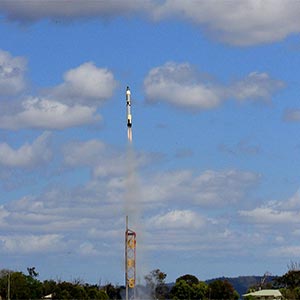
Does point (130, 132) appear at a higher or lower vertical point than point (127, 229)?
higher

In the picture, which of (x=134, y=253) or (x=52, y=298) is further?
(x=52, y=298)

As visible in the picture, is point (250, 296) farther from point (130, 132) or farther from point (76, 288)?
point (130, 132)

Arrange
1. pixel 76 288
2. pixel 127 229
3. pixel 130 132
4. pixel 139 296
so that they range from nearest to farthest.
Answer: pixel 130 132 → pixel 127 229 → pixel 139 296 → pixel 76 288

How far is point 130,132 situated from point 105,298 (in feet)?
339

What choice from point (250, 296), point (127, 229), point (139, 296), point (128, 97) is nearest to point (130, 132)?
point (128, 97)

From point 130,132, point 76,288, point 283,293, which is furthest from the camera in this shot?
point 76,288

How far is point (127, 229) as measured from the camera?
109812 mm

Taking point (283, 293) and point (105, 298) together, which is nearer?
point (283, 293)

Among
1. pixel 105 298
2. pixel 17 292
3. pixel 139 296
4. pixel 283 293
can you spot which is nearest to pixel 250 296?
pixel 283 293

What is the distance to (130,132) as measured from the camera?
10188 cm

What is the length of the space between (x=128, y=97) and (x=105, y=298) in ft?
338

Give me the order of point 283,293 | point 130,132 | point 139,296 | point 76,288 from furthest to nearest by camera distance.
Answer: point 76,288 < point 283,293 < point 139,296 < point 130,132

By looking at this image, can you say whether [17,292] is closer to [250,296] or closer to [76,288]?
[76,288]

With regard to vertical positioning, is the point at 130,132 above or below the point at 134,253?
above
